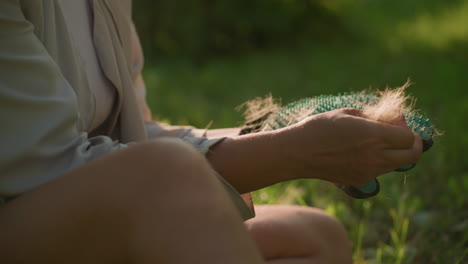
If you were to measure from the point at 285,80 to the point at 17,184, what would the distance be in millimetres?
4228

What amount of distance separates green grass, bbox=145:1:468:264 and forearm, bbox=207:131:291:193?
1.24 feet

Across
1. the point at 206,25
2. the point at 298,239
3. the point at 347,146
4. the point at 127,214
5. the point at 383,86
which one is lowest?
the point at 206,25

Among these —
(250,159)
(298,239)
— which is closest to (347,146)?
(250,159)

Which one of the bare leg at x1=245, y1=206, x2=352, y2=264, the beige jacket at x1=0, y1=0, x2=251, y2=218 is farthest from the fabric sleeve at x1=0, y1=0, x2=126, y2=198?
the bare leg at x1=245, y1=206, x2=352, y2=264

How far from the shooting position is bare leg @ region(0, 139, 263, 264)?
2.78ft

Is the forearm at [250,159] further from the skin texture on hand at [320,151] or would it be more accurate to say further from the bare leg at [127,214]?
the bare leg at [127,214]

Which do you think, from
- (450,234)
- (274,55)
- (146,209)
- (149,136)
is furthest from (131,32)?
(274,55)

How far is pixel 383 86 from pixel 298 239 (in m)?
3.16

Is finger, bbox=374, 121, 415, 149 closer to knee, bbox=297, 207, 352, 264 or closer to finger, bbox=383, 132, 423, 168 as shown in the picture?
finger, bbox=383, 132, 423, 168

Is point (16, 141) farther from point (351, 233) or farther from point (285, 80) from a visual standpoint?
point (285, 80)

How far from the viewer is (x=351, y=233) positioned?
226cm

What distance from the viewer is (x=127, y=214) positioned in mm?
875

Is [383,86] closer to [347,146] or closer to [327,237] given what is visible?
[327,237]

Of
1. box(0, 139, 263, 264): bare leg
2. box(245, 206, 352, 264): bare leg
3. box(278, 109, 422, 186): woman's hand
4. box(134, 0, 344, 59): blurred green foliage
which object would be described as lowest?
box(134, 0, 344, 59): blurred green foliage
